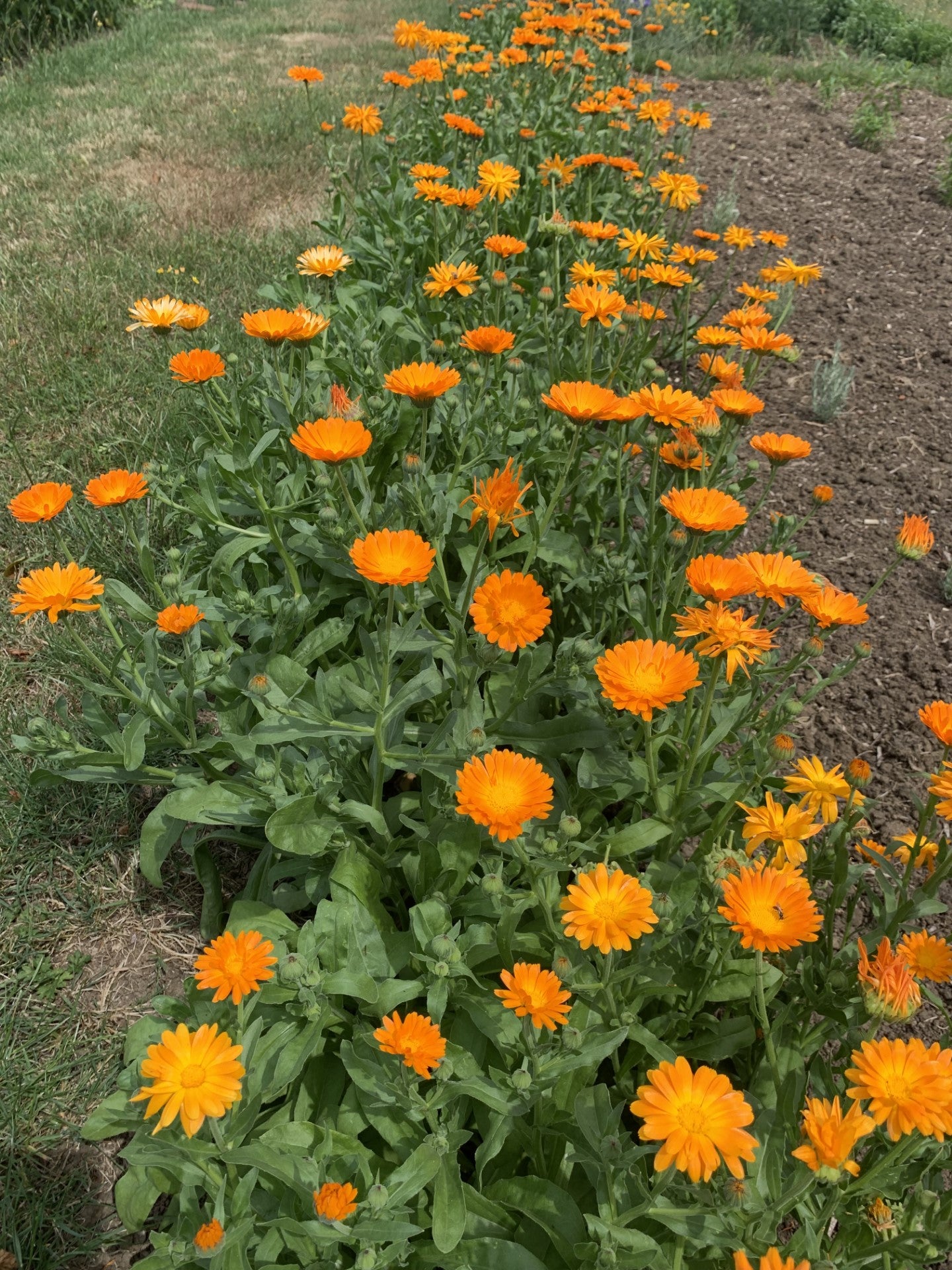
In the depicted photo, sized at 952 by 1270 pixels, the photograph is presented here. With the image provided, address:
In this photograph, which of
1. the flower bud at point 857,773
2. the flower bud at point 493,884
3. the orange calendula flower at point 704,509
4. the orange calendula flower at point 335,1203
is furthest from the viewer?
the orange calendula flower at point 704,509

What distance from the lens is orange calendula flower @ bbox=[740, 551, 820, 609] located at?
1621 mm

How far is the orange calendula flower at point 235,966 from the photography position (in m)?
1.24

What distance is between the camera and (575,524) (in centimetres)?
267

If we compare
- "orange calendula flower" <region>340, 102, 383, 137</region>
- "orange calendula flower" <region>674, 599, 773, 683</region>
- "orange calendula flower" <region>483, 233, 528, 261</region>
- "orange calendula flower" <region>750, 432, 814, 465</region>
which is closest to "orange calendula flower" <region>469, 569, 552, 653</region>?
"orange calendula flower" <region>674, 599, 773, 683</region>

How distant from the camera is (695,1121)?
1129mm

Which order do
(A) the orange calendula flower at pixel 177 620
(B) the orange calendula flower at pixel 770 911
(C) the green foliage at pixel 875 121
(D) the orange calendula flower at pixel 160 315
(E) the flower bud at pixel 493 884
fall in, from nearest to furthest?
(B) the orange calendula flower at pixel 770 911
(E) the flower bud at pixel 493 884
(A) the orange calendula flower at pixel 177 620
(D) the orange calendula flower at pixel 160 315
(C) the green foliage at pixel 875 121

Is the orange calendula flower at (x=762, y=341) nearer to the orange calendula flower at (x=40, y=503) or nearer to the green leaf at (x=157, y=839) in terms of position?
the orange calendula flower at (x=40, y=503)

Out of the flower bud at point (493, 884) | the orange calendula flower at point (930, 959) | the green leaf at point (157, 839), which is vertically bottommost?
the green leaf at point (157, 839)

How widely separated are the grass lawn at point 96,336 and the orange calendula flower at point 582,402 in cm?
143

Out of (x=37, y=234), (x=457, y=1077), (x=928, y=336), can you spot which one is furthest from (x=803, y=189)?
(x=457, y=1077)

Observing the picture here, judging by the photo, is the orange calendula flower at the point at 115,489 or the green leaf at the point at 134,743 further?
the orange calendula flower at the point at 115,489

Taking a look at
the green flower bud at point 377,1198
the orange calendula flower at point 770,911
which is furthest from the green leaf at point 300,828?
the orange calendula flower at point 770,911

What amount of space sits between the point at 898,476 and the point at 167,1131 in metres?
3.30

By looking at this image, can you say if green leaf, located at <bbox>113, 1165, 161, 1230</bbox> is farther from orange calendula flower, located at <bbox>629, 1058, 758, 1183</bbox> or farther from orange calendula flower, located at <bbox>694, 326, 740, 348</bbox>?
orange calendula flower, located at <bbox>694, 326, 740, 348</bbox>
